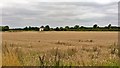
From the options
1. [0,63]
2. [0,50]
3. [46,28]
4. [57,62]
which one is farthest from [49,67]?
[46,28]

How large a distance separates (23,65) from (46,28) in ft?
236

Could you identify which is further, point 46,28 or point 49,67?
point 46,28

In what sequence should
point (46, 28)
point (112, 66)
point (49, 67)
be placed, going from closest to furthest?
point (49, 67) → point (112, 66) → point (46, 28)

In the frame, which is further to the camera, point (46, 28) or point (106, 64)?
point (46, 28)

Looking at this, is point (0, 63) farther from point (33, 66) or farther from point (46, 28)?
point (46, 28)

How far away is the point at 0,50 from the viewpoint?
9.27 m

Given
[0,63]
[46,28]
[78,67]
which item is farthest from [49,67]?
[46,28]

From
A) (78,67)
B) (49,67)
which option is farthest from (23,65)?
(78,67)

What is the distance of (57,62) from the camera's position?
23.8 ft

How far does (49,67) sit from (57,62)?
0.32 metres

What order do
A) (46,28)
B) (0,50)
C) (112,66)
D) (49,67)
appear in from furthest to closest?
(46,28), (0,50), (112,66), (49,67)

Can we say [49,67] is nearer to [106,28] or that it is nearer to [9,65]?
[9,65]

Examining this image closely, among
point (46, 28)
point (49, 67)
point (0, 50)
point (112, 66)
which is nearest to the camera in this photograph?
point (49, 67)

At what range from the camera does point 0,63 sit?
295 inches
